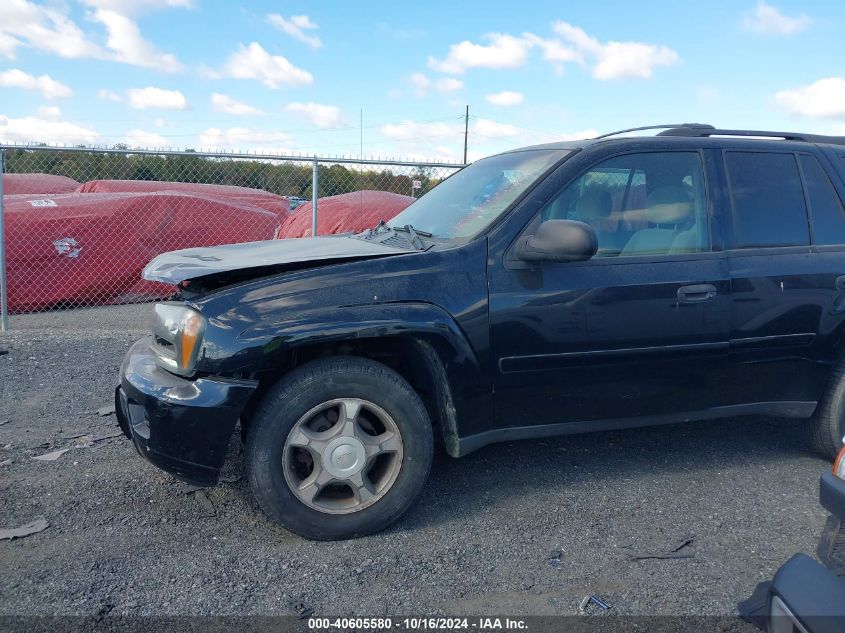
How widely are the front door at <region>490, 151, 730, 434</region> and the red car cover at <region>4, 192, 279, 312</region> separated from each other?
7.76 m

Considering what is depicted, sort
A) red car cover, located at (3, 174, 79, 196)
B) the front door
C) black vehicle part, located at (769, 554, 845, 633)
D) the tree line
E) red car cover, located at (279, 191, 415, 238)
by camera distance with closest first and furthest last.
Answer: black vehicle part, located at (769, 554, 845, 633), the front door, the tree line, red car cover, located at (279, 191, 415, 238), red car cover, located at (3, 174, 79, 196)

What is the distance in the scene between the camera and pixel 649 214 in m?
3.86

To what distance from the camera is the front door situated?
3.52 metres

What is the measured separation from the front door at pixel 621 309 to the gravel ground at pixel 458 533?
0.52 metres

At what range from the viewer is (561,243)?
3.37m

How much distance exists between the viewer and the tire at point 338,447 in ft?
10.6

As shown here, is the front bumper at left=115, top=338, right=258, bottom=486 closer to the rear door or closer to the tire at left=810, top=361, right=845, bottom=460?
the rear door

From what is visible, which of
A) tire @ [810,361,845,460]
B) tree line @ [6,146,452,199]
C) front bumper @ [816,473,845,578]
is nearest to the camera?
front bumper @ [816,473,845,578]

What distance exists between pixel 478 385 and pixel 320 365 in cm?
76

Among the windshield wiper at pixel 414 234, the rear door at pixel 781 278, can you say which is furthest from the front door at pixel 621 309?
the windshield wiper at pixel 414 234

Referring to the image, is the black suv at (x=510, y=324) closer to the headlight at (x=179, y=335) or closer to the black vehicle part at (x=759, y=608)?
the headlight at (x=179, y=335)

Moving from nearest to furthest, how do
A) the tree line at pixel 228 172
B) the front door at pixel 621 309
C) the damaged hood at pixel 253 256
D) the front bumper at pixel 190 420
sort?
the front bumper at pixel 190 420, the damaged hood at pixel 253 256, the front door at pixel 621 309, the tree line at pixel 228 172

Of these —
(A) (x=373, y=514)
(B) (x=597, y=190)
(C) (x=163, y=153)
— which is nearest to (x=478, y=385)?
(A) (x=373, y=514)

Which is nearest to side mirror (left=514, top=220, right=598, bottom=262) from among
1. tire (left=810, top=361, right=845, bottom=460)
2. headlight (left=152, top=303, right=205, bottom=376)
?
headlight (left=152, top=303, right=205, bottom=376)
